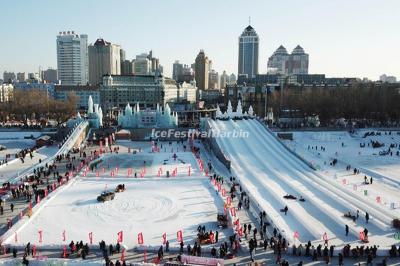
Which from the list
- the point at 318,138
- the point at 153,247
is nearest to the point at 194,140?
the point at 318,138

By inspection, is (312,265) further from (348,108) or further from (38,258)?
(348,108)

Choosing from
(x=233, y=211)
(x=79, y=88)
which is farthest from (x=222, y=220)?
(x=79, y=88)

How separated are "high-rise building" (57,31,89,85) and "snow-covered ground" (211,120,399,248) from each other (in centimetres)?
15568

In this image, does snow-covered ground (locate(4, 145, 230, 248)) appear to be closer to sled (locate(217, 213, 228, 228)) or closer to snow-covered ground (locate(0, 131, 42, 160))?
sled (locate(217, 213, 228, 228))

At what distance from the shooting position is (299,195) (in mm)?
30750

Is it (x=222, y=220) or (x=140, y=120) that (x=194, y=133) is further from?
(x=222, y=220)

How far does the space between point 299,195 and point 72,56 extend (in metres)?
175

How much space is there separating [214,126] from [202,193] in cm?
2543

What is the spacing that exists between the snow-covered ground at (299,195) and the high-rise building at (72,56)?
156 m

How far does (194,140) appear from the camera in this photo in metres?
56.8

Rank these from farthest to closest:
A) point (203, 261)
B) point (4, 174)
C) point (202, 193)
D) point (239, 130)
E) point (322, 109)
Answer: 1. point (322, 109)
2. point (239, 130)
3. point (4, 174)
4. point (202, 193)
5. point (203, 261)

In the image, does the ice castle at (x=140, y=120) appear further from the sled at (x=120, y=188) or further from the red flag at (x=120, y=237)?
the red flag at (x=120, y=237)

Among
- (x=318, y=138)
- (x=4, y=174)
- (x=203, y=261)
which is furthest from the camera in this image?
(x=318, y=138)

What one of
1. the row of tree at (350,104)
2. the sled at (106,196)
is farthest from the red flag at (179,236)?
the row of tree at (350,104)
